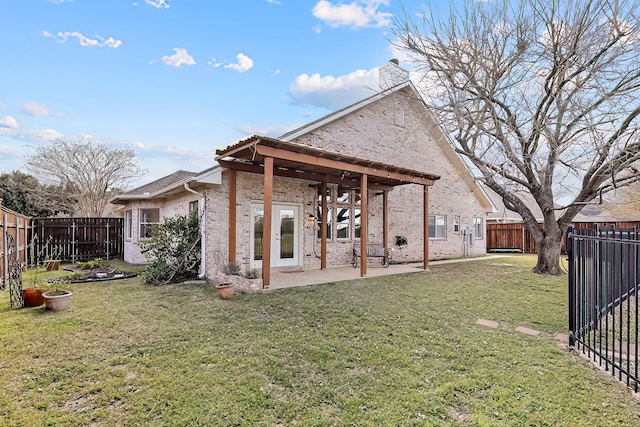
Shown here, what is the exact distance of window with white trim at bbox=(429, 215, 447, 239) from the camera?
15500 millimetres

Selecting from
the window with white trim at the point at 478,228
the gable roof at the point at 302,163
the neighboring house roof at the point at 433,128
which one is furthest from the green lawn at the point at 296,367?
the window with white trim at the point at 478,228

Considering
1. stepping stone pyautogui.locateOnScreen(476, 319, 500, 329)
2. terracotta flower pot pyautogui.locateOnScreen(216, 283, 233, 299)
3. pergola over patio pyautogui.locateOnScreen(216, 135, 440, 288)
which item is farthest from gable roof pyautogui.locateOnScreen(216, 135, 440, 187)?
stepping stone pyautogui.locateOnScreen(476, 319, 500, 329)

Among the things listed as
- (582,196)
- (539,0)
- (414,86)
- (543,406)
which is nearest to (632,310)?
(582,196)

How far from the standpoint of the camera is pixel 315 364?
3.83 metres

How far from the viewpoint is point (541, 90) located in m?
10.3

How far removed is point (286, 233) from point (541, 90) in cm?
894

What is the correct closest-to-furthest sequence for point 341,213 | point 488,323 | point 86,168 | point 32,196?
1. point 488,323
2. point 341,213
3. point 32,196
4. point 86,168

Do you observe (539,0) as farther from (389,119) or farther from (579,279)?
(579,279)

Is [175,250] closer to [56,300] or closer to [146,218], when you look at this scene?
[56,300]

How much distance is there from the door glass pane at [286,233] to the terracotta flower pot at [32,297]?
590 cm

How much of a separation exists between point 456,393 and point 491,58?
971cm

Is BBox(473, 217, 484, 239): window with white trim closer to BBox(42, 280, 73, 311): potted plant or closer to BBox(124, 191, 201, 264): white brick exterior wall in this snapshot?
BBox(124, 191, 201, 264): white brick exterior wall

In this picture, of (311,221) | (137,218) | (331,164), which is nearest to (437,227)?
(311,221)

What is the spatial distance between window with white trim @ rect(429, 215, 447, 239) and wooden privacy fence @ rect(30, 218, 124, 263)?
1416cm
